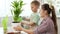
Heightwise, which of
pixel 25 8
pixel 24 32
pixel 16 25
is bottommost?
pixel 24 32

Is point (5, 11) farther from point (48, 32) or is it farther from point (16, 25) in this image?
point (48, 32)

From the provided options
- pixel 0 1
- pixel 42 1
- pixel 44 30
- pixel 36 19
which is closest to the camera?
pixel 44 30

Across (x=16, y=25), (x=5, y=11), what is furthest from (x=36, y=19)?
(x=5, y=11)

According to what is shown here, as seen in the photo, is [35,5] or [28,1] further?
[28,1]

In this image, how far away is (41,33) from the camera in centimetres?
206

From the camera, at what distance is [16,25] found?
2119 mm

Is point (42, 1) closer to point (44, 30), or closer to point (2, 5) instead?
point (2, 5)

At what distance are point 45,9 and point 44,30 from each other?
33 centimetres

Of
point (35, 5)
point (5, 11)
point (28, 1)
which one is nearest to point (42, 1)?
point (28, 1)

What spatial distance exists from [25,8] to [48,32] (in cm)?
148

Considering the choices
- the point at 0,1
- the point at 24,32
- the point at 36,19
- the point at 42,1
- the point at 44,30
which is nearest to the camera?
the point at 44,30

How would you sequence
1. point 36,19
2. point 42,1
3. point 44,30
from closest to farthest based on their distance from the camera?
point 44,30, point 36,19, point 42,1

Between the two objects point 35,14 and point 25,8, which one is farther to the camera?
point 25,8

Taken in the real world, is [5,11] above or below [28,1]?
below
